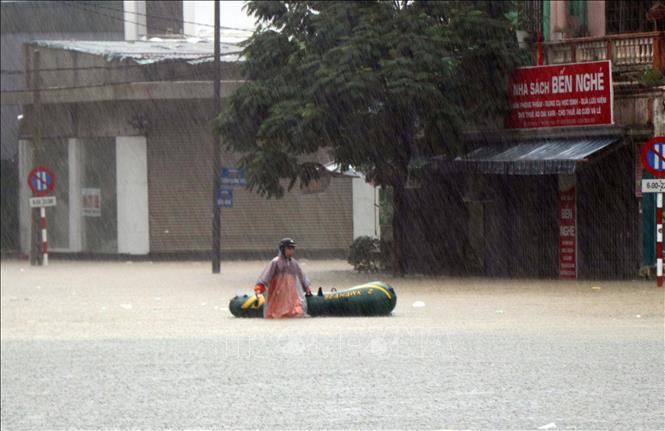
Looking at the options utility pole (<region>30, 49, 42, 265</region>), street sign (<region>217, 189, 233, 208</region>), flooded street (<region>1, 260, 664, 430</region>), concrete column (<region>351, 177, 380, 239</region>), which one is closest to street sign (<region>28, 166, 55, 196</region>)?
utility pole (<region>30, 49, 42, 265</region>)

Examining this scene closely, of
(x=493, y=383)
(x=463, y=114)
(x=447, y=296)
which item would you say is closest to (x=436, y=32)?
(x=463, y=114)

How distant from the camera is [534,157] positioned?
3.75m

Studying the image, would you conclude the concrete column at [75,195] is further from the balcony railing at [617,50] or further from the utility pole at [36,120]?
the balcony railing at [617,50]

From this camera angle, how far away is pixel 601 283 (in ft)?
11.5

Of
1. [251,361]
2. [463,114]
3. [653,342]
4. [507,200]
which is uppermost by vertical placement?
[463,114]

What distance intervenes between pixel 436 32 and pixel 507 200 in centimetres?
57

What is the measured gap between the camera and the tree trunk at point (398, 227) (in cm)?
407

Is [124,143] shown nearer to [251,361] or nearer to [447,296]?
[447,296]

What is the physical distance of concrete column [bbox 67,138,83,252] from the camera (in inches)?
202

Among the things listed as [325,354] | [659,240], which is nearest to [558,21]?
[659,240]

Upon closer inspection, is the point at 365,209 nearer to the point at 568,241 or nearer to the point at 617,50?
the point at 568,241

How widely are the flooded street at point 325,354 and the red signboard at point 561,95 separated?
534 millimetres

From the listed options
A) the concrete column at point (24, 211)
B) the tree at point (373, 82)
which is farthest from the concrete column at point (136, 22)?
the concrete column at point (24, 211)

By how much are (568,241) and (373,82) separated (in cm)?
108
